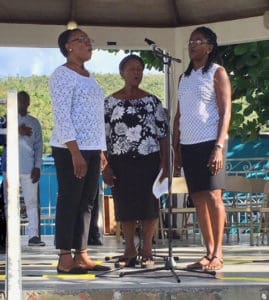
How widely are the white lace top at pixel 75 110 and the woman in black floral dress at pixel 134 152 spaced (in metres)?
0.43

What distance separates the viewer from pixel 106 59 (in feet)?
37.3

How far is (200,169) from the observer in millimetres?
5238

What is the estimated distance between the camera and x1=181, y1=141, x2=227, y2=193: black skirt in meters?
5.21

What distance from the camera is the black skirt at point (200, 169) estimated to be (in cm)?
521

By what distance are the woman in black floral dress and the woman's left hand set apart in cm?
52

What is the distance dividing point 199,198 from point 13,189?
1.90 metres

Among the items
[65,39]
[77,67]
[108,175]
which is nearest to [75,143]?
[77,67]

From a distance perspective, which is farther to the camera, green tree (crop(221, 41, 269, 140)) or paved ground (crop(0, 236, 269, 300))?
green tree (crop(221, 41, 269, 140))

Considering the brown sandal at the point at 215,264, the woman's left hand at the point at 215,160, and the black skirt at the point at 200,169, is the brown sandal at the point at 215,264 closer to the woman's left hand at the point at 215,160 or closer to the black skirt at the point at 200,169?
the black skirt at the point at 200,169

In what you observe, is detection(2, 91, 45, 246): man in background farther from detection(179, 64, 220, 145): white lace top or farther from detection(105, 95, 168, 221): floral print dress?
detection(179, 64, 220, 145): white lace top

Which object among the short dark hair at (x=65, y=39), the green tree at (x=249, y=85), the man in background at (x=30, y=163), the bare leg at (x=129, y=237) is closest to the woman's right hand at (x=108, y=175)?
the bare leg at (x=129, y=237)

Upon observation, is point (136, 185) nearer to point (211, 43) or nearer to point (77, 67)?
point (77, 67)

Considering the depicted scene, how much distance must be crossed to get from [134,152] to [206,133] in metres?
0.63

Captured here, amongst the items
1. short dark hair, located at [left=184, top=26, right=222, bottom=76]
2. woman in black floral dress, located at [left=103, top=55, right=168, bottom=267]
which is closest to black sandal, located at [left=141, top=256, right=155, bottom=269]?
woman in black floral dress, located at [left=103, top=55, right=168, bottom=267]
